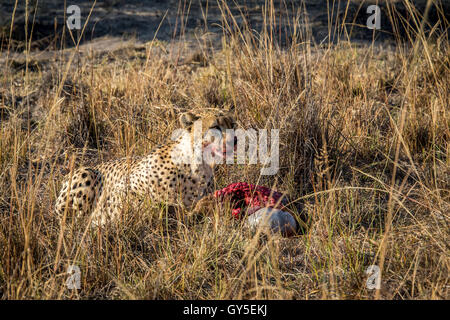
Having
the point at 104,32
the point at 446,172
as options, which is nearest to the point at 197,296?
the point at 446,172

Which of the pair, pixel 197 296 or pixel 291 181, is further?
pixel 291 181

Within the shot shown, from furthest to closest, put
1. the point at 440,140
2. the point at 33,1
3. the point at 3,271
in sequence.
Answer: the point at 33,1, the point at 440,140, the point at 3,271

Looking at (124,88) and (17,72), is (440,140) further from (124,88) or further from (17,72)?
(17,72)

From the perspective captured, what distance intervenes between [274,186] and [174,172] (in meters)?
0.95

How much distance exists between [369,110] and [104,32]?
4.92 meters

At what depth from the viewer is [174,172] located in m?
2.68

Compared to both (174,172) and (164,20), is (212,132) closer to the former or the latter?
(174,172)

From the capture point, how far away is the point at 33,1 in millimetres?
8141

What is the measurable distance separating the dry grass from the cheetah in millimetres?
144

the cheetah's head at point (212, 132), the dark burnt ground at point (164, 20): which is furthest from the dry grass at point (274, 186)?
the dark burnt ground at point (164, 20)

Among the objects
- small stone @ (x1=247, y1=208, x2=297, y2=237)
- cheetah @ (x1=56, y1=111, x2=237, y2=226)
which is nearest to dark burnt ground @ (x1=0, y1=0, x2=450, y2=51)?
A: cheetah @ (x1=56, y1=111, x2=237, y2=226)

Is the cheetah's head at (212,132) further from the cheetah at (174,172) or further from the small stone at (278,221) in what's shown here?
the small stone at (278,221)
